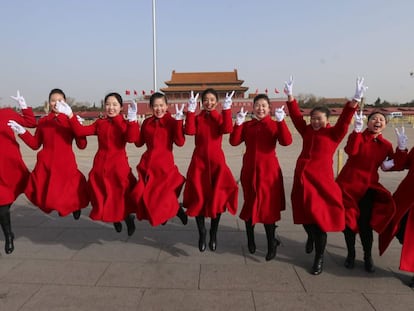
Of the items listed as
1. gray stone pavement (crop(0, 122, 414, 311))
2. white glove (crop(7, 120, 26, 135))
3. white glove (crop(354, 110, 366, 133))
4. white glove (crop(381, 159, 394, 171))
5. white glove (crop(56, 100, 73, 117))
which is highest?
white glove (crop(56, 100, 73, 117))

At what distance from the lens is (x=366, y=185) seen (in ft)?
10.6

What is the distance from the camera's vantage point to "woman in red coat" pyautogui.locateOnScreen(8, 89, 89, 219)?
3609 millimetres

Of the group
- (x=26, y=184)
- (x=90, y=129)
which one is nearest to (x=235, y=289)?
(x=90, y=129)

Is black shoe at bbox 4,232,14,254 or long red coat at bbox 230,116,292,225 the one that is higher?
long red coat at bbox 230,116,292,225

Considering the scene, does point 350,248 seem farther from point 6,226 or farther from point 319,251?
point 6,226

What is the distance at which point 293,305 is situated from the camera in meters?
2.63

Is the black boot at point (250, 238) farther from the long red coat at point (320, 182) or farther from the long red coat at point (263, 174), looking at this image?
the long red coat at point (320, 182)

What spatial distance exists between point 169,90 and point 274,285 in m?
46.7

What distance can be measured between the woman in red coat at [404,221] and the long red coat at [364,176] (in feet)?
0.34

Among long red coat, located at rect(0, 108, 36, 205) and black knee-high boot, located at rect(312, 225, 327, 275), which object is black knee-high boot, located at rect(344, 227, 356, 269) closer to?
black knee-high boot, located at rect(312, 225, 327, 275)

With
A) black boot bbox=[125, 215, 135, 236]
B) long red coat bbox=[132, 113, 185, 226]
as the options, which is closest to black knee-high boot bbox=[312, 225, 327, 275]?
long red coat bbox=[132, 113, 185, 226]

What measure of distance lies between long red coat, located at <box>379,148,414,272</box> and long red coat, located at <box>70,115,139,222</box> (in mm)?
2541

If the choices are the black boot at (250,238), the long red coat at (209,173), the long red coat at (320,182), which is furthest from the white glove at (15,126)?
the long red coat at (320,182)

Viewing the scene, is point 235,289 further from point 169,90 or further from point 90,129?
point 169,90
